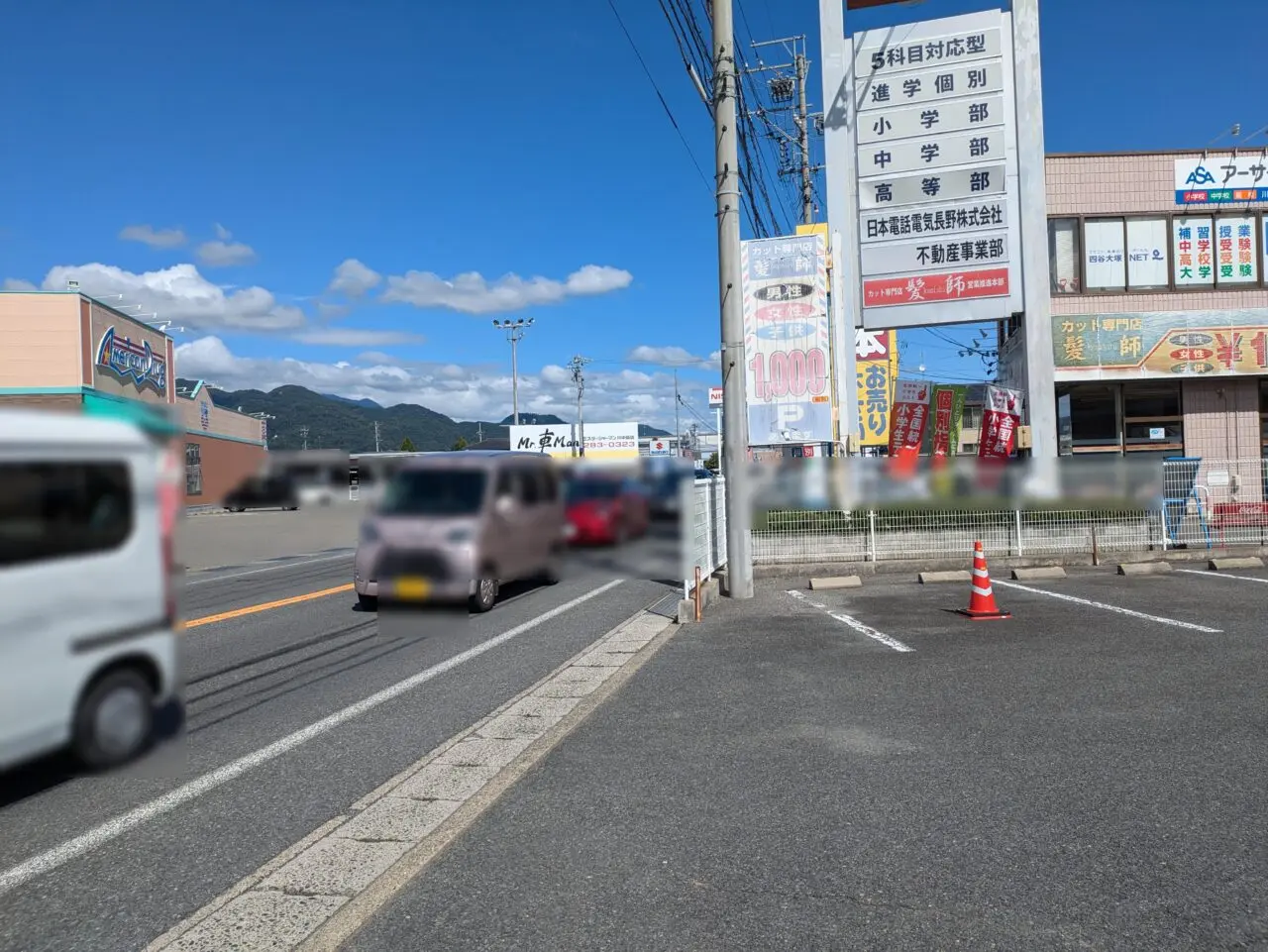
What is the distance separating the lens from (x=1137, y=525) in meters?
16.7

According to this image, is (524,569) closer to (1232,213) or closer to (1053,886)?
(1053,886)

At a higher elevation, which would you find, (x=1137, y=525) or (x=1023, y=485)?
(x=1023, y=485)

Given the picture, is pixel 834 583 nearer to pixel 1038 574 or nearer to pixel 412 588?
pixel 1038 574

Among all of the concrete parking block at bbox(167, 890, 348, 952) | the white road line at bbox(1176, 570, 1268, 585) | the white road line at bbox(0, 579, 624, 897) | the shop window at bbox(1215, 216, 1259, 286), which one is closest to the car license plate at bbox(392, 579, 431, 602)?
the white road line at bbox(0, 579, 624, 897)

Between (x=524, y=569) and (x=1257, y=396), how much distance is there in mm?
28438

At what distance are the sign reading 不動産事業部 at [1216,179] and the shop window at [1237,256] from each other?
716 millimetres

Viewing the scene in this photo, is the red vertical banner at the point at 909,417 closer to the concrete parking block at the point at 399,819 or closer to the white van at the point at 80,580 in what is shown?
the concrete parking block at the point at 399,819

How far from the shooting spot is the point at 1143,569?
16859 millimetres

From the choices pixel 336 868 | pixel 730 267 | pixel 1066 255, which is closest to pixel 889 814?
pixel 336 868

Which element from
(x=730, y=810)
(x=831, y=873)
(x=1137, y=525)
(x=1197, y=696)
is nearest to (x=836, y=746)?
(x=730, y=810)

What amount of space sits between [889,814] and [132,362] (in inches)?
213

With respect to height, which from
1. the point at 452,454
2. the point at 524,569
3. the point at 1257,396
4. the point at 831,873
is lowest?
the point at 831,873

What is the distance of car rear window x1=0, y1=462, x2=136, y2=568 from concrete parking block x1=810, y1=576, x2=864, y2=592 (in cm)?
1576

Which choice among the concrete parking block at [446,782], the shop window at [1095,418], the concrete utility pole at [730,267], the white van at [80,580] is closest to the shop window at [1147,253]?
the shop window at [1095,418]
